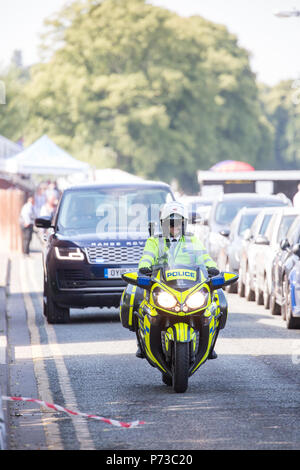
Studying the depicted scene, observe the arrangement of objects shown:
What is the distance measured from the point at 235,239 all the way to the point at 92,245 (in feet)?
25.6

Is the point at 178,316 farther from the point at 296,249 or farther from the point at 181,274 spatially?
the point at 296,249

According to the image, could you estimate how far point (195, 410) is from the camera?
930 cm

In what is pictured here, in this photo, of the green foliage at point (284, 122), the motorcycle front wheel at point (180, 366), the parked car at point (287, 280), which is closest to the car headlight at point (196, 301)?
the motorcycle front wheel at point (180, 366)

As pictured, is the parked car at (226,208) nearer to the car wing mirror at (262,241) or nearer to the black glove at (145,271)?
the car wing mirror at (262,241)

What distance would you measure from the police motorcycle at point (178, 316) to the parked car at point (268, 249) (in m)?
8.07

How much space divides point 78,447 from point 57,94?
219 feet

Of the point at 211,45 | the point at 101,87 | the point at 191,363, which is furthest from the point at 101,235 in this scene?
the point at 211,45

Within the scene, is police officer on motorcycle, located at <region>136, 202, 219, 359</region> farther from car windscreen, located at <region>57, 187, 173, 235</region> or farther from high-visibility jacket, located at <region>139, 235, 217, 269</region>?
car windscreen, located at <region>57, 187, 173, 235</region>

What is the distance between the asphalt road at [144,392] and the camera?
8.16 metres

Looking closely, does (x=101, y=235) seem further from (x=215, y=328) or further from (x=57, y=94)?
(x=57, y=94)

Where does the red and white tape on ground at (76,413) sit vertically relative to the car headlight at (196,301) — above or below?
below

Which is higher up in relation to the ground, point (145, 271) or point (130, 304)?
point (145, 271)

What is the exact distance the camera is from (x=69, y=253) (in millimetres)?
16453

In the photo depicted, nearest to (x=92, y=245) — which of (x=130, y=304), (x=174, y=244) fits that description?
(x=130, y=304)
